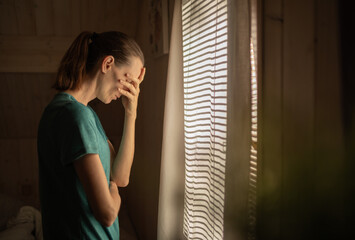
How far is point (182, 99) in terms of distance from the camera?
1532mm

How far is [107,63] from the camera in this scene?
1.00 metres

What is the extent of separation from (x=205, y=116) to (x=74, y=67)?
23.8 inches

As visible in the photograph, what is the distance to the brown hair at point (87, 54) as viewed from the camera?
97 cm

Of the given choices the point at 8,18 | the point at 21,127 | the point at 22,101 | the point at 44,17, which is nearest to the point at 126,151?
the point at 44,17

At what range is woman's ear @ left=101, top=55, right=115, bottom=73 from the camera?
99 cm

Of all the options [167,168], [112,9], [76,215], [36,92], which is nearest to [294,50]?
[76,215]

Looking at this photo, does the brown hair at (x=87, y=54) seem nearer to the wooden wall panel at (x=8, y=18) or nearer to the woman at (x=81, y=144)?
the woman at (x=81, y=144)

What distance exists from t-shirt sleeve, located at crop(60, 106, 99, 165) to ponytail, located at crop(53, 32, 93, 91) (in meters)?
0.18

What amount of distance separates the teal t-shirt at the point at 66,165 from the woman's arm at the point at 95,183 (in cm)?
2

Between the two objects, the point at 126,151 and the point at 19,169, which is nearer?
the point at 126,151

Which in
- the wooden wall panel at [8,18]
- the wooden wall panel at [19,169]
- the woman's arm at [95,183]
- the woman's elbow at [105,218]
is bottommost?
the wooden wall panel at [19,169]

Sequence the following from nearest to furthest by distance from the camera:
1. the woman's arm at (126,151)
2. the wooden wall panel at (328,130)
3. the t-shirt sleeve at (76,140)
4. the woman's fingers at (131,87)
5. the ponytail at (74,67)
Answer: the wooden wall panel at (328,130), the t-shirt sleeve at (76,140), the ponytail at (74,67), the woman's fingers at (131,87), the woman's arm at (126,151)

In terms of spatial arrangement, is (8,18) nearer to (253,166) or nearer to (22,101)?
(22,101)

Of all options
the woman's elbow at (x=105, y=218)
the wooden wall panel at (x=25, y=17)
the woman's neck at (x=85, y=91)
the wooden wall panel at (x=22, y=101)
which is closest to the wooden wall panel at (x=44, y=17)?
the wooden wall panel at (x=25, y=17)
